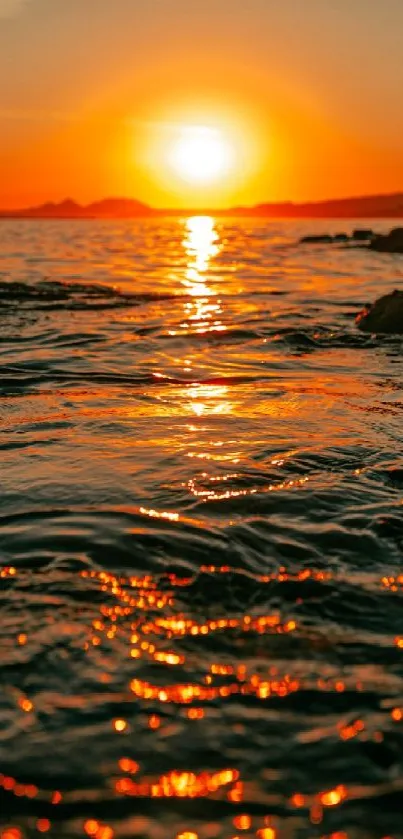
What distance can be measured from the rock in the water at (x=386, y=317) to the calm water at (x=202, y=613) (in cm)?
638

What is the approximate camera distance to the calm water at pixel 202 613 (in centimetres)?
291

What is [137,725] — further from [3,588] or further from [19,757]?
[3,588]

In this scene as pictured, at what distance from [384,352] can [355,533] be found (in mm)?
9076

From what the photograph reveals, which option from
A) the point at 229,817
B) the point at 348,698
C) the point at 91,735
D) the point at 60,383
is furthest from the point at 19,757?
the point at 60,383

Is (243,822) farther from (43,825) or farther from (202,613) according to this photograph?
(202,613)

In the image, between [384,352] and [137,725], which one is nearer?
[137,725]

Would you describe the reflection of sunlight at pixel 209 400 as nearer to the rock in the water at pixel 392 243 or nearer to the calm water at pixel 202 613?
the calm water at pixel 202 613


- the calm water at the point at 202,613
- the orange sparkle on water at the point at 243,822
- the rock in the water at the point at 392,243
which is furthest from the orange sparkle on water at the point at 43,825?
the rock in the water at the point at 392,243

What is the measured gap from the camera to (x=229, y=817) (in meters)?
2.81

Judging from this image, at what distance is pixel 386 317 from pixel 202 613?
12.9 m

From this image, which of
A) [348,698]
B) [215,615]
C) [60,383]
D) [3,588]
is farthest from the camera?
[60,383]

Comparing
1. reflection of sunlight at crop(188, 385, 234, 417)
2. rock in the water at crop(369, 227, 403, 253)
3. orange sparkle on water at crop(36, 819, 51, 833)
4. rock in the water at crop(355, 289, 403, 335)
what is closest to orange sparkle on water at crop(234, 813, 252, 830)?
orange sparkle on water at crop(36, 819, 51, 833)

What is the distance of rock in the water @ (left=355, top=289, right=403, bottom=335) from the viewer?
1609cm

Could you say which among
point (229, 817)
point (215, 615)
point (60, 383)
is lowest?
point (229, 817)
